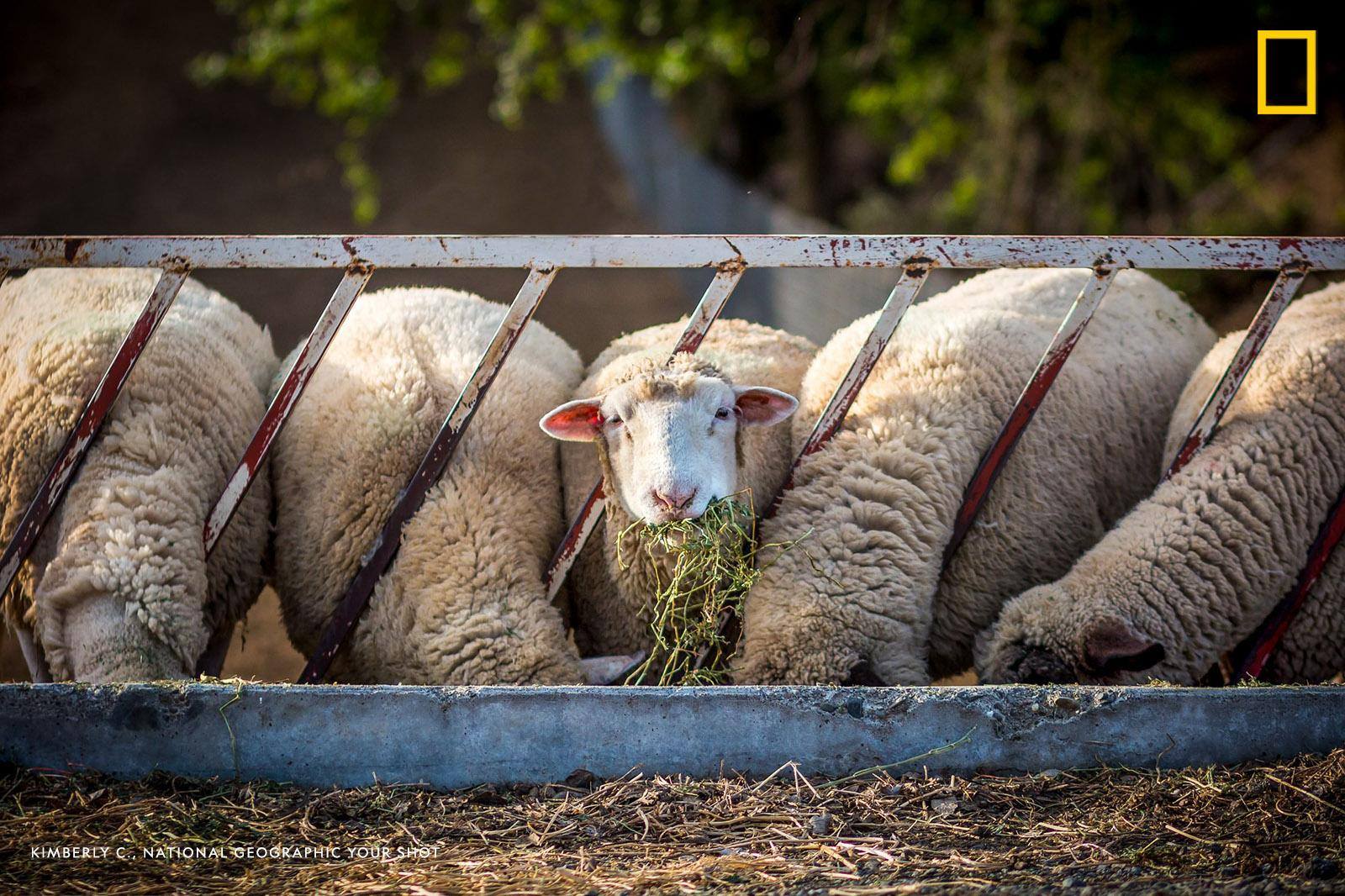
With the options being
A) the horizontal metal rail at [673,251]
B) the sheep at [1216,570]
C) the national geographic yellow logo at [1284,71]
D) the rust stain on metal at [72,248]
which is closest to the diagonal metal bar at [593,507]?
the horizontal metal rail at [673,251]

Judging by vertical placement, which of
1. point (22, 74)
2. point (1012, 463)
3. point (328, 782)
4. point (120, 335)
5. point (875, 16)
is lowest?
point (328, 782)

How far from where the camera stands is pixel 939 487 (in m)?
3.86

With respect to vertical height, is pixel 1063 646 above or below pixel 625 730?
above

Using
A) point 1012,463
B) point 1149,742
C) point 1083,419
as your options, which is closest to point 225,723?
point 1149,742

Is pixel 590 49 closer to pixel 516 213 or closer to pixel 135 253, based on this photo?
pixel 516 213

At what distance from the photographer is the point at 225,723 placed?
306cm

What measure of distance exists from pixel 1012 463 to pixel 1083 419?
351 millimetres

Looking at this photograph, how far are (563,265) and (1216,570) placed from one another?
217 centimetres

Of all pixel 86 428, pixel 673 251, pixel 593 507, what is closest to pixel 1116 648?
pixel 593 507

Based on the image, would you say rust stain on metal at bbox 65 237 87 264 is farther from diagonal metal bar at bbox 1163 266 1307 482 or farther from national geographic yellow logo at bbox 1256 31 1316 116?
national geographic yellow logo at bbox 1256 31 1316 116

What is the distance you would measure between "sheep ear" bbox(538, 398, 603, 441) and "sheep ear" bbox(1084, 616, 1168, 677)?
1.56m

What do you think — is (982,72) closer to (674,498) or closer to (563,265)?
(563,265)

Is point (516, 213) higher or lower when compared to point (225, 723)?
higher

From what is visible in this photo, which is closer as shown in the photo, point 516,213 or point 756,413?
point 756,413
